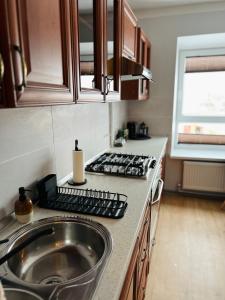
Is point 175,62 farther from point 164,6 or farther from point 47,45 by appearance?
point 47,45

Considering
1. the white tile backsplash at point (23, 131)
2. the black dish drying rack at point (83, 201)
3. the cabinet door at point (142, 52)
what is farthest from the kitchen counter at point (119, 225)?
the cabinet door at point (142, 52)

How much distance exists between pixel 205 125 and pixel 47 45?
3.05 meters

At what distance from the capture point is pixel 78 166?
144cm

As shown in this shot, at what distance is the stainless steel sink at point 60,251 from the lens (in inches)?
35.9

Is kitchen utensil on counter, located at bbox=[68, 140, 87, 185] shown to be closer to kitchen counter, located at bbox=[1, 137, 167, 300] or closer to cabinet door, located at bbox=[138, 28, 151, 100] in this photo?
kitchen counter, located at bbox=[1, 137, 167, 300]

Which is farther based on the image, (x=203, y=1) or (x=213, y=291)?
(x=203, y=1)

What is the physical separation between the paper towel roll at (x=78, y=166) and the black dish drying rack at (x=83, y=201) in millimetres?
174

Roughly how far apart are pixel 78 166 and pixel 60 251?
21.2 inches

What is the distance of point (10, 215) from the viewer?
1057 mm

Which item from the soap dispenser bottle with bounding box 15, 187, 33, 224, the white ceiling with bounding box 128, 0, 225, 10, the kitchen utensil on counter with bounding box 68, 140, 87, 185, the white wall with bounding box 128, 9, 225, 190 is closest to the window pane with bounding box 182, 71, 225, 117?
the white wall with bounding box 128, 9, 225, 190

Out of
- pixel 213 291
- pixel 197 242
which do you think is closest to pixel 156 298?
pixel 213 291

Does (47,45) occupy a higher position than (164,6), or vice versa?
(164,6)

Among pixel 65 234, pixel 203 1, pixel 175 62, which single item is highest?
pixel 203 1

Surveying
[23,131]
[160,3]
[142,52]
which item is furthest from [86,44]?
[160,3]
